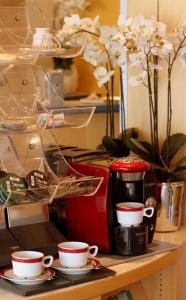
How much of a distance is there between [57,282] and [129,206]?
0.36 metres

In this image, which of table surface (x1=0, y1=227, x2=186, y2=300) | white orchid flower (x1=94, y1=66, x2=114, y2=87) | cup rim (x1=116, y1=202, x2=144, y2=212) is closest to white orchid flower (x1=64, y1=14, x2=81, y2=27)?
white orchid flower (x1=94, y1=66, x2=114, y2=87)

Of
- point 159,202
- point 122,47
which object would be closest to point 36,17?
point 122,47

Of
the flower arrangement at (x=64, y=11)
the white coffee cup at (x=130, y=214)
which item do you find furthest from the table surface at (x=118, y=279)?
the flower arrangement at (x=64, y=11)

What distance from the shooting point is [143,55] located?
6.89 ft

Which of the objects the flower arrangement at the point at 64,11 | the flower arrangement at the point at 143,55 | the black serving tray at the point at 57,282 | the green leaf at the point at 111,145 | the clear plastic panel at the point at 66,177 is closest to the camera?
the black serving tray at the point at 57,282

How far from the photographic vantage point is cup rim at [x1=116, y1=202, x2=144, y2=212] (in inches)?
70.7

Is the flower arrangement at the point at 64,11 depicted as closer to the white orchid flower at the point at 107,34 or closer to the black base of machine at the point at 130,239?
the white orchid flower at the point at 107,34

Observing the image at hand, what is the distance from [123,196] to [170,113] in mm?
489

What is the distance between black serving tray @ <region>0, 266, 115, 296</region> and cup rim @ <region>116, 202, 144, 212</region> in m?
0.18

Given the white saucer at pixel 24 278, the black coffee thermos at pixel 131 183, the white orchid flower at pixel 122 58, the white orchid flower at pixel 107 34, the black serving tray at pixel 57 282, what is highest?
the white orchid flower at pixel 107 34

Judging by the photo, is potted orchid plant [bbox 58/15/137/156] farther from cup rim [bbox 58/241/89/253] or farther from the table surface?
cup rim [bbox 58/241/89/253]

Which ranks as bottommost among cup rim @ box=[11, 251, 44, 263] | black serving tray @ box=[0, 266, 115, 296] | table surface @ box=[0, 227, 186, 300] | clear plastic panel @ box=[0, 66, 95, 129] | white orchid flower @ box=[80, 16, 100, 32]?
table surface @ box=[0, 227, 186, 300]

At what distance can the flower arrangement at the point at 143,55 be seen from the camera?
6.79 feet

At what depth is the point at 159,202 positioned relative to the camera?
218 cm
